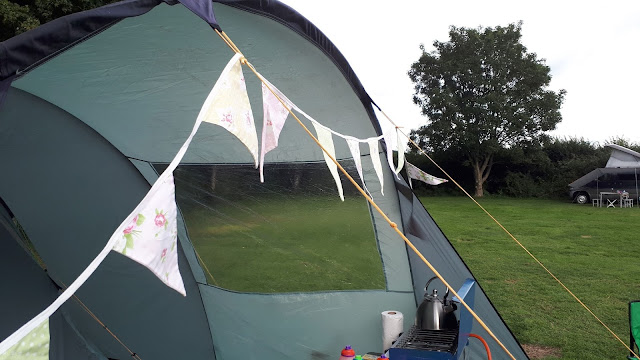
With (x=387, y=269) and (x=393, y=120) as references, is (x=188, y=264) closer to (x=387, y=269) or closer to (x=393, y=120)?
(x=387, y=269)

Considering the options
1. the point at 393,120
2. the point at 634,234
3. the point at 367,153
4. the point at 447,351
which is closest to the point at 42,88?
the point at 367,153

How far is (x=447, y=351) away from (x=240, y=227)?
132 cm

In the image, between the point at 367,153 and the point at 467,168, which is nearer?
the point at 367,153

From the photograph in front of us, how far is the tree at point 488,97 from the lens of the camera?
584 inches

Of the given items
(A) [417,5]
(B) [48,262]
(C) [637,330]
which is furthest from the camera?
(A) [417,5]

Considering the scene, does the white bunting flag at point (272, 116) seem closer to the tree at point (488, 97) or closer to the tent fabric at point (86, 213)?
the tent fabric at point (86, 213)

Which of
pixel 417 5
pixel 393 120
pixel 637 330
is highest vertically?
pixel 417 5

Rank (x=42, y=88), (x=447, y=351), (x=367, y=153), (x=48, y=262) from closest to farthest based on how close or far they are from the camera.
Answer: (x=447, y=351) < (x=42, y=88) < (x=367, y=153) < (x=48, y=262)

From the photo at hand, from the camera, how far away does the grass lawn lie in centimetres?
350

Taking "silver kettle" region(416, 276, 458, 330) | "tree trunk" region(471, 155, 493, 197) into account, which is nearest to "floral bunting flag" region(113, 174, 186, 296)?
"silver kettle" region(416, 276, 458, 330)

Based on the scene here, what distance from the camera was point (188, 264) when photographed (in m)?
2.71

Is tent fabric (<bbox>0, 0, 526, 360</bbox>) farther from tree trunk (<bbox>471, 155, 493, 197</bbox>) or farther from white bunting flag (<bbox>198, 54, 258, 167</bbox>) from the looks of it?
tree trunk (<bbox>471, 155, 493, 197</bbox>)

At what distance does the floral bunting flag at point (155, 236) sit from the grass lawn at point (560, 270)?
2883 millimetres

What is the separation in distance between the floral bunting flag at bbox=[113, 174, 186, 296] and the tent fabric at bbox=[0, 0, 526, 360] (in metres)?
0.98
